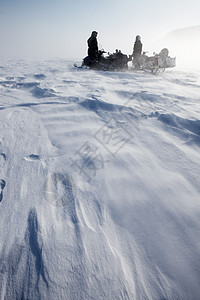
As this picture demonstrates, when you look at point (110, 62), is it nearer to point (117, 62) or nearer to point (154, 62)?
point (117, 62)

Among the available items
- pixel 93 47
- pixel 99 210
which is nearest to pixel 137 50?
pixel 93 47

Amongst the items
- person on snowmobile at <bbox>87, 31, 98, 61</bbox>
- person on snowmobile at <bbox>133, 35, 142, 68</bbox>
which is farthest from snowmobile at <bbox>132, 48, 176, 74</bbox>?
person on snowmobile at <bbox>87, 31, 98, 61</bbox>

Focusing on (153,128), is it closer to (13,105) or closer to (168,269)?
(168,269)

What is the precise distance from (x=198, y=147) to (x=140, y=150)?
775mm

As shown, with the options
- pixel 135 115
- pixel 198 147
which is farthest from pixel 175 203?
pixel 135 115

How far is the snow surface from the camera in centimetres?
88

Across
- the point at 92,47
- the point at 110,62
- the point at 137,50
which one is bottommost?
the point at 110,62

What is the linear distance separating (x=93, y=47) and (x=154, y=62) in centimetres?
331

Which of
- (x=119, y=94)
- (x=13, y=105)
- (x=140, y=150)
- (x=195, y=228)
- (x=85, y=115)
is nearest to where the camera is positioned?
(x=195, y=228)

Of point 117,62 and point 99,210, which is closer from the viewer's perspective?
point 99,210

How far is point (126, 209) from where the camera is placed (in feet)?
4.00

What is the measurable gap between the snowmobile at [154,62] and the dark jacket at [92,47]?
91.9 inches

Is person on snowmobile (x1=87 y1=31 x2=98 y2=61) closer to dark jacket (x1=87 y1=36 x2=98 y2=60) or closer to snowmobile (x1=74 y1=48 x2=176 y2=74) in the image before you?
dark jacket (x1=87 y1=36 x2=98 y2=60)

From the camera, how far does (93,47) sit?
26.8 ft
